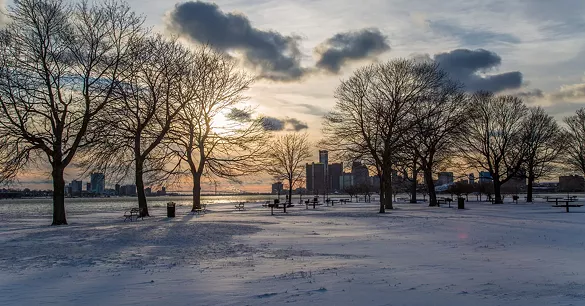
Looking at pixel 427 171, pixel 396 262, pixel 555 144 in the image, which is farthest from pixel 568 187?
pixel 396 262

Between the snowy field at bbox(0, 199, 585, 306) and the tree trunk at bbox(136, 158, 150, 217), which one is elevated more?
the tree trunk at bbox(136, 158, 150, 217)

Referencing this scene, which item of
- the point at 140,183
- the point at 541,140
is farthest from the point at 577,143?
the point at 140,183

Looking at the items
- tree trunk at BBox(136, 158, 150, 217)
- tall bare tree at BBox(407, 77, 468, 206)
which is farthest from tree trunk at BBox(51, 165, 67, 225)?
tall bare tree at BBox(407, 77, 468, 206)

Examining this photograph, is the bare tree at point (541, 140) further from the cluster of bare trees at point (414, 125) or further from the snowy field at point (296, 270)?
the snowy field at point (296, 270)

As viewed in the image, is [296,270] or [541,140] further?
[541,140]

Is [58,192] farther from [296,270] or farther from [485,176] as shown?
[485,176]

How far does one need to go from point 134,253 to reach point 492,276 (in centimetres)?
980

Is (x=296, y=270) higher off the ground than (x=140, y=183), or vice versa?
(x=140, y=183)

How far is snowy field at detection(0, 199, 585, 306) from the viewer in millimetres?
8711

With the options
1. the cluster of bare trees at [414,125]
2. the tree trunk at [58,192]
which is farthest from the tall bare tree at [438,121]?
the tree trunk at [58,192]

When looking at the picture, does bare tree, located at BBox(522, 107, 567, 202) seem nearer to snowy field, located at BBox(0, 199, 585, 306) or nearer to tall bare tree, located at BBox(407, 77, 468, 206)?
tall bare tree, located at BBox(407, 77, 468, 206)

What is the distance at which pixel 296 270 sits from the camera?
37.2ft

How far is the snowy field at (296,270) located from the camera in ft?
28.6

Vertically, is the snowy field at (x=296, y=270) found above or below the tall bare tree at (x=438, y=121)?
below
